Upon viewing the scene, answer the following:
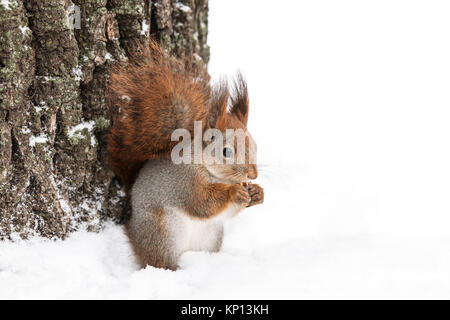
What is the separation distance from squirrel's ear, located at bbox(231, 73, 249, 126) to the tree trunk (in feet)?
1.11

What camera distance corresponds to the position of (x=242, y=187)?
4.72 ft

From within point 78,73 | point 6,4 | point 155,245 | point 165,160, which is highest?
point 6,4

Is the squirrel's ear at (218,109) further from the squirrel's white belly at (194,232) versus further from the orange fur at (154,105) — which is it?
the squirrel's white belly at (194,232)

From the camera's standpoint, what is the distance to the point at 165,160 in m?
1.41

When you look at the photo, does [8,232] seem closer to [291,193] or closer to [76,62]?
[76,62]

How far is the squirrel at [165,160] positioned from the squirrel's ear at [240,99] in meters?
0.04

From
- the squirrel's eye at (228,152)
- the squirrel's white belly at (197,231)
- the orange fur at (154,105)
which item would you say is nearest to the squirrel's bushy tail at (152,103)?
the orange fur at (154,105)

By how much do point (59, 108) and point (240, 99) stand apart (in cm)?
58

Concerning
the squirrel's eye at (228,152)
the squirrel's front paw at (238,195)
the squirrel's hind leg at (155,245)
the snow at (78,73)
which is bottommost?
the squirrel's hind leg at (155,245)

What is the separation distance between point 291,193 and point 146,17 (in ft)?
3.08

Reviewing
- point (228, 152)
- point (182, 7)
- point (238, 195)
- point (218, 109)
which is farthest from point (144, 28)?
point (238, 195)

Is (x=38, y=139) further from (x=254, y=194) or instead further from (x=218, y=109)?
(x=254, y=194)

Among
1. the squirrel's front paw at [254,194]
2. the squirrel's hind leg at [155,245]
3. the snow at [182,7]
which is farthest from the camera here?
the snow at [182,7]

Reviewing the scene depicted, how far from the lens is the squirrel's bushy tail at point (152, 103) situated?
129cm
